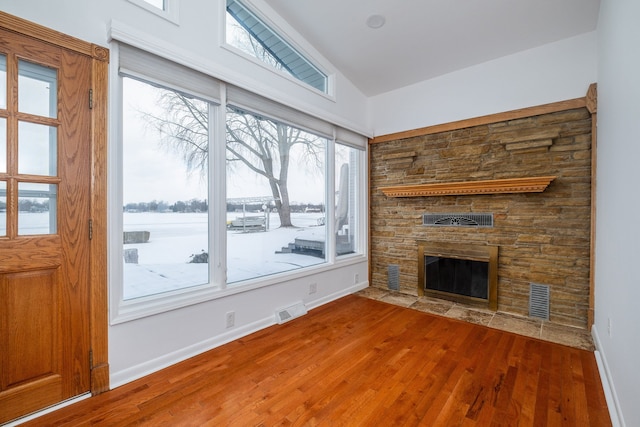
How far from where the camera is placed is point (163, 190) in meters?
2.37

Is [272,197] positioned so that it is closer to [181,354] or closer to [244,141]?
[244,141]

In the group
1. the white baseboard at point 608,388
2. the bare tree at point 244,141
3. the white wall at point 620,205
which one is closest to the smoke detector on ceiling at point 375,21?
the bare tree at point 244,141

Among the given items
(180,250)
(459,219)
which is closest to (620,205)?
(459,219)

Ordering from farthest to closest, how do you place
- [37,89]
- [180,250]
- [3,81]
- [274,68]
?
[274,68] → [180,250] → [37,89] → [3,81]

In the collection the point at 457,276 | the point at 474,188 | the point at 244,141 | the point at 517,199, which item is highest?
the point at 244,141

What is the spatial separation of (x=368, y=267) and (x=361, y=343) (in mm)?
1986

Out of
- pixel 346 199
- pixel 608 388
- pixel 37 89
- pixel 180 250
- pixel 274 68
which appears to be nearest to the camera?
pixel 37 89

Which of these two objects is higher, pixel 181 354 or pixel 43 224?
pixel 43 224

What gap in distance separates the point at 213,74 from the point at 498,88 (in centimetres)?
324

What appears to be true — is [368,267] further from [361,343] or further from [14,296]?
[14,296]

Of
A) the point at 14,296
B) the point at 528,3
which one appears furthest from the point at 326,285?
the point at 528,3

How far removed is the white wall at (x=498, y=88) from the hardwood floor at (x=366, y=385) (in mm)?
2609

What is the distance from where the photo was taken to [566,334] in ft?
9.27

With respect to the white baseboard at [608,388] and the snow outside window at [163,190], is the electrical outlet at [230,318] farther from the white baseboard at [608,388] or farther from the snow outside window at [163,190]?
the white baseboard at [608,388]
